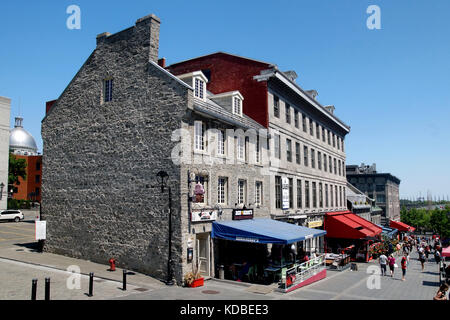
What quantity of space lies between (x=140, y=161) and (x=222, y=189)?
15.2 feet

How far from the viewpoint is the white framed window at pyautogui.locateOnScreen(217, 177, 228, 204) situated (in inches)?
741

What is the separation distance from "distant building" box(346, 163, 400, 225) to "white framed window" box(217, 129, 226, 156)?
66.8 metres

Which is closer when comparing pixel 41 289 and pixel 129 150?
pixel 41 289

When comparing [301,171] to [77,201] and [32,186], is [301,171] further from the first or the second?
[32,186]

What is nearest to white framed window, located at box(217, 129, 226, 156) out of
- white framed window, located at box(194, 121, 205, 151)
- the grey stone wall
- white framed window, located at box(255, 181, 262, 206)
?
white framed window, located at box(194, 121, 205, 151)

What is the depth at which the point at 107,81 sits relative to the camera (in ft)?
64.7

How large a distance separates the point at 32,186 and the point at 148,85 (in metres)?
63.7

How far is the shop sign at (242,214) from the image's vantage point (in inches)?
756

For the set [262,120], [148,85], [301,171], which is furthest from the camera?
[301,171]

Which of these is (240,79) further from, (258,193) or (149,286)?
(149,286)

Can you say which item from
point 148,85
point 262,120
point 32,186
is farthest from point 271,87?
point 32,186

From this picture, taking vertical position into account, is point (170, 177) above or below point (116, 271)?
above

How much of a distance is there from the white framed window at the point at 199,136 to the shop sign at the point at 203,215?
3063mm

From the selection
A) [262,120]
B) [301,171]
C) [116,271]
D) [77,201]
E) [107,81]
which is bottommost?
[116,271]
